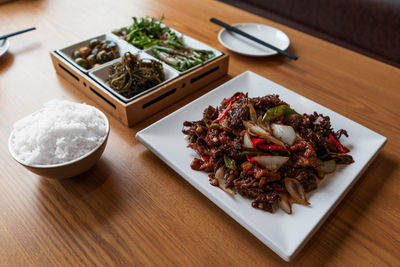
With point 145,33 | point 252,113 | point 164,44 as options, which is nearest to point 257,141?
point 252,113

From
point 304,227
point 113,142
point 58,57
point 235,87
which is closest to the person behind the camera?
point 304,227

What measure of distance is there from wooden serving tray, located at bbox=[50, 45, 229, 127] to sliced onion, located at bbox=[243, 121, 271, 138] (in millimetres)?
542

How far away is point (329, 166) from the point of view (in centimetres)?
113

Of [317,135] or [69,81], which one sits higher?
[317,135]

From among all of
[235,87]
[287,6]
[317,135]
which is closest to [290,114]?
[317,135]

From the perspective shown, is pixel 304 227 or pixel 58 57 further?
pixel 58 57

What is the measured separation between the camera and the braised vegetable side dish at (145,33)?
193 cm

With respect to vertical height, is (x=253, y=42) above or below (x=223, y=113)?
below

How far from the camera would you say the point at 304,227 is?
0.93 m

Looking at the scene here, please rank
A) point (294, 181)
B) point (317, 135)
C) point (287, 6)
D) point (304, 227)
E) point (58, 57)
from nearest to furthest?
point (304, 227), point (294, 181), point (317, 135), point (58, 57), point (287, 6)

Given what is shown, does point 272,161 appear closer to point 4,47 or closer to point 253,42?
point 253,42

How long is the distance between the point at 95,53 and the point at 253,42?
108 cm

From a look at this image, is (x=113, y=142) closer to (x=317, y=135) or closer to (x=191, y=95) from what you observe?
(x=191, y=95)

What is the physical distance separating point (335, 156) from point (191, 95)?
2.75ft
